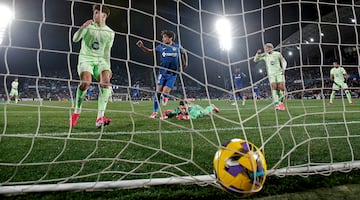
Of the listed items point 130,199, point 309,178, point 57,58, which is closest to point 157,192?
point 130,199

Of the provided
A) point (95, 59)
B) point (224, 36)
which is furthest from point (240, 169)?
point (95, 59)

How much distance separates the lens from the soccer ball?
1403 millimetres

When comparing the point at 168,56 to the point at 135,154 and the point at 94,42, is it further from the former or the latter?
the point at 135,154

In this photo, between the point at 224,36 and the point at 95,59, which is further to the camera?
the point at 95,59

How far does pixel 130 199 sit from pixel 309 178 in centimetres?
116

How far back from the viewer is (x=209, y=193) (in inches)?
58.0

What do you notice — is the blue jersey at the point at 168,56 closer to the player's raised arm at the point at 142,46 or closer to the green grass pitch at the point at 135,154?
the player's raised arm at the point at 142,46

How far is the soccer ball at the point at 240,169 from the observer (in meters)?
1.40

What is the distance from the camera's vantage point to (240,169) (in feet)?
4.71

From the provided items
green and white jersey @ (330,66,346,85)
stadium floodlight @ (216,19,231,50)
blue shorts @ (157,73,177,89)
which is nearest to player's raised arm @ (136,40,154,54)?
blue shorts @ (157,73,177,89)

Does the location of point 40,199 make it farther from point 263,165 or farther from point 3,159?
point 263,165

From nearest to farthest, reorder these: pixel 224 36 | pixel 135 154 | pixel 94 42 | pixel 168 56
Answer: pixel 135 154 < pixel 224 36 < pixel 94 42 < pixel 168 56

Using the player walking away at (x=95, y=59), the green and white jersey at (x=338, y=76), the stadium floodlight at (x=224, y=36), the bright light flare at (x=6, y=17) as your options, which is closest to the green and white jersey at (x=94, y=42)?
the player walking away at (x=95, y=59)

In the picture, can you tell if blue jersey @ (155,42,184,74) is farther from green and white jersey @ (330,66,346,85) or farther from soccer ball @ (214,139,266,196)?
green and white jersey @ (330,66,346,85)
